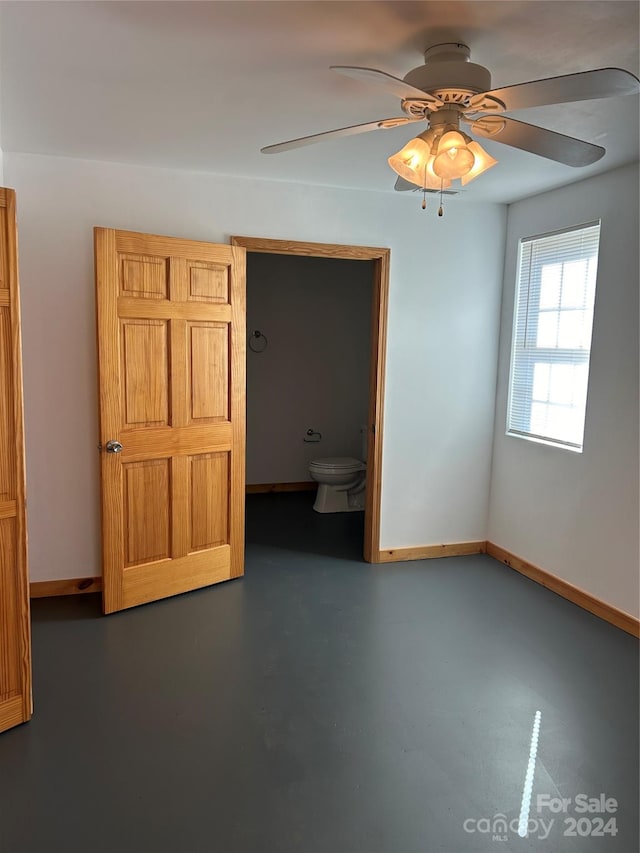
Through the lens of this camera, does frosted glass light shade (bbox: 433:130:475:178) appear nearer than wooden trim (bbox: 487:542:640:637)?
Yes

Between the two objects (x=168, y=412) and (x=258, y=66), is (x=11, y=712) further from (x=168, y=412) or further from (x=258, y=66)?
(x=258, y=66)

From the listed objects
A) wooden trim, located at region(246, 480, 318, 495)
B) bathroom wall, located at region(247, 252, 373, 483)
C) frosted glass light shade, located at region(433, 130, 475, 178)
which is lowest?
wooden trim, located at region(246, 480, 318, 495)

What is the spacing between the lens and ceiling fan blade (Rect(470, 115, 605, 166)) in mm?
1939

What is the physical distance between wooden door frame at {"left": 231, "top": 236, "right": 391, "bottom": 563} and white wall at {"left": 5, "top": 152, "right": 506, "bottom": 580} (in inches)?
2.5

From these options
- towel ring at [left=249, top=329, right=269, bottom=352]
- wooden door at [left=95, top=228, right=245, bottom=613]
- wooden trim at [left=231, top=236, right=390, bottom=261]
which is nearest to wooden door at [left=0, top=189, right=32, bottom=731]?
wooden door at [left=95, top=228, right=245, bottom=613]

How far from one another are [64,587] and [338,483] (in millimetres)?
2515

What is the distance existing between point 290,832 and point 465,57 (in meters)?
2.50

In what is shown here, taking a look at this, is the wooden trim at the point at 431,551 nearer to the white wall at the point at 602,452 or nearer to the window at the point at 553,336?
the white wall at the point at 602,452

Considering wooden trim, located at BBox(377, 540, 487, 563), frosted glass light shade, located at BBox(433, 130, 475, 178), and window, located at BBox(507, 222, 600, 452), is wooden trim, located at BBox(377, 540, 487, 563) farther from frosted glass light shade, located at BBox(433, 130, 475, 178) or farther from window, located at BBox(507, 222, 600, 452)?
frosted glass light shade, located at BBox(433, 130, 475, 178)

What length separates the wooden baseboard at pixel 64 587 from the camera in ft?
11.6

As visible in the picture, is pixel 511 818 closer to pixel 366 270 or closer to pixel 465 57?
pixel 465 57

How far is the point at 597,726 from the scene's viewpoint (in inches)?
96.0

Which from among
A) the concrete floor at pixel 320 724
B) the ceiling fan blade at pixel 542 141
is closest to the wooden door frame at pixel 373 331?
the concrete floor at pixel 320 724

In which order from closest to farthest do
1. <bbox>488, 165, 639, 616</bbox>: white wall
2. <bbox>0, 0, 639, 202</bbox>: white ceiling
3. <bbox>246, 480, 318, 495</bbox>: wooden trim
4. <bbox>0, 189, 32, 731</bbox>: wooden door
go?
<bbox>0, 0, 639, 202</bbox>: white ceiling
<bbox>0, 189, 32, 731</bbox>: wooden door
<bbox>488, 165, 639, 616</bbox>: white wall
<bbox>246, 480, 318, 495</bbox>: wooden trim
